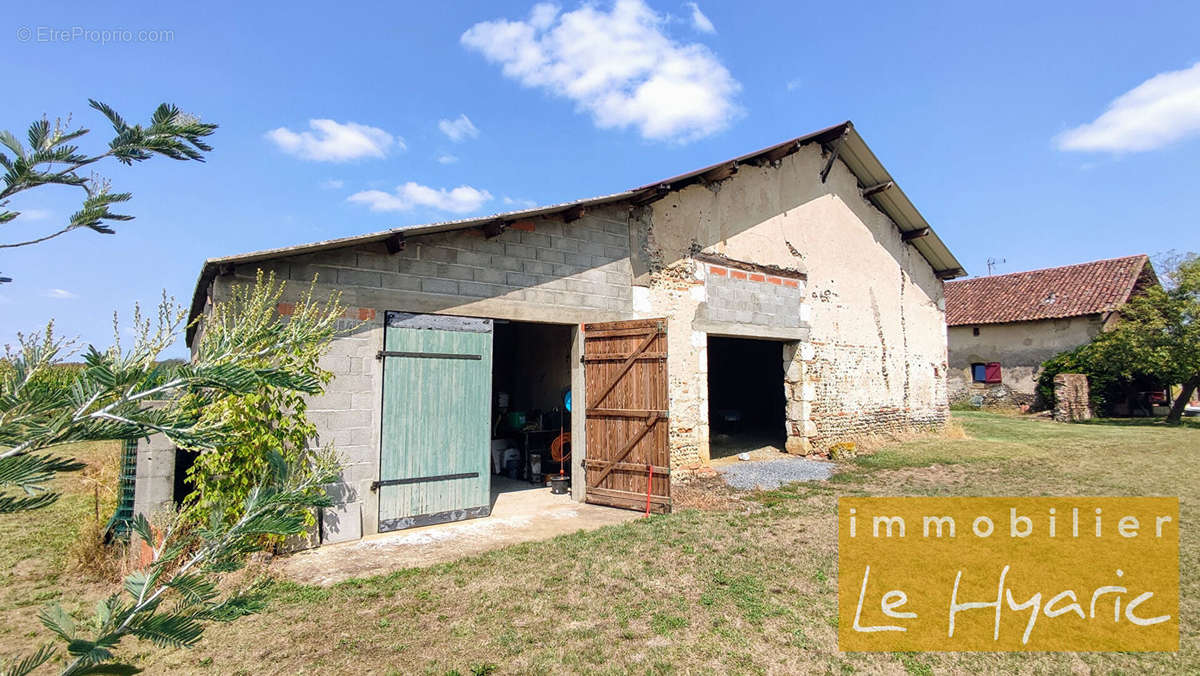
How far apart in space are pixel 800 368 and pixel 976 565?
6.13 m

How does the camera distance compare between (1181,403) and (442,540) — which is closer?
(442,540)

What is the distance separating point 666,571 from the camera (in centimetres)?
478

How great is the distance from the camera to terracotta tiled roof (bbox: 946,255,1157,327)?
19.6 metres

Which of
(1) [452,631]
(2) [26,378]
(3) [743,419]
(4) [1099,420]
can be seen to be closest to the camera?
(2) [26,378]

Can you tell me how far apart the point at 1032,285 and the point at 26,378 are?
27679mm

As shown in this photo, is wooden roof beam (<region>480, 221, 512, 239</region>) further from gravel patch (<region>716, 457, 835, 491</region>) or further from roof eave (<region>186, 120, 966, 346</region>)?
gravel patch (<region>716, 457, 835, 491</region>)

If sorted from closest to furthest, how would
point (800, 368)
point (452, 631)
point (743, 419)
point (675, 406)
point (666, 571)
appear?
1. point (452, 631)
2. point (666, 571)
3. point (675, 406)
4. point (800, 368)
5. point (743, 419)

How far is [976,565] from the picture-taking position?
4.88 metres

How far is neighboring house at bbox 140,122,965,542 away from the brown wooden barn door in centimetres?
2

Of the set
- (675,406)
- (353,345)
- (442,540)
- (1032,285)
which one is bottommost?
(442,540)

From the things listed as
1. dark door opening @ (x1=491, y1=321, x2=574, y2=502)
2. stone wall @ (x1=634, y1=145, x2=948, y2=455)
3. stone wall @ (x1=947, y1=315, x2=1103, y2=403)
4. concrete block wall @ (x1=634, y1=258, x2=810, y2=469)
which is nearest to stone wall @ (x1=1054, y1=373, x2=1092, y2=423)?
stone wall @ (x1=947, y1=315, x2=1103, y2=403)

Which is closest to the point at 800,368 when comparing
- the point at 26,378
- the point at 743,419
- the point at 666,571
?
the point at 743,419

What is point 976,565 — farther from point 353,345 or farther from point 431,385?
point 353,345

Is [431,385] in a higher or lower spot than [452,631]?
higher
